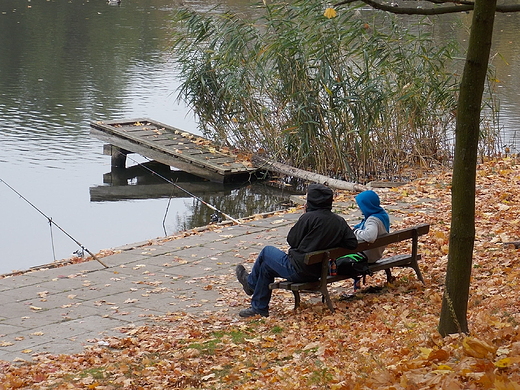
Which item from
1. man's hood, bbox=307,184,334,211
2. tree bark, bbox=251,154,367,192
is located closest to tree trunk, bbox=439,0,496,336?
man's hood, bbox=307,184,334,211

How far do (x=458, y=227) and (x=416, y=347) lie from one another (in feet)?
2.52

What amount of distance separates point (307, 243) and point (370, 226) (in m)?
0.65

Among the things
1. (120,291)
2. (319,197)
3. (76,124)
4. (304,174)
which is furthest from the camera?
(76,124)

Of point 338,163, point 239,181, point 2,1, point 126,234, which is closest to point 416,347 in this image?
point 126,234

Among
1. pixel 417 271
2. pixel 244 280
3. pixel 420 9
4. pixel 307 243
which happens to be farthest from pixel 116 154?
pixel 420 9

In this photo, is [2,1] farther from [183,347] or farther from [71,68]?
[183,347]

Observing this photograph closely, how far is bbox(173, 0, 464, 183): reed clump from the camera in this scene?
520 inches

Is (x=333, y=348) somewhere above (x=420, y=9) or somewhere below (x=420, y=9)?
below

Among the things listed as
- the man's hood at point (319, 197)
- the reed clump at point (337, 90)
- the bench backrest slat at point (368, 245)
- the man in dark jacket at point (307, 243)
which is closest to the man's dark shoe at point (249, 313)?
the man in dark jacket at point (307, 243)

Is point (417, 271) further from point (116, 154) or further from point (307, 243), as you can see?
point (116, 154)

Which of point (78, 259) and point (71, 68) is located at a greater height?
point (71, 68)

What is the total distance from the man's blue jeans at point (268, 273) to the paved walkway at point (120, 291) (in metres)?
0.44

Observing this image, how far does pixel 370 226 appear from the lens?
256 inches

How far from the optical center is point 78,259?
9477mm
